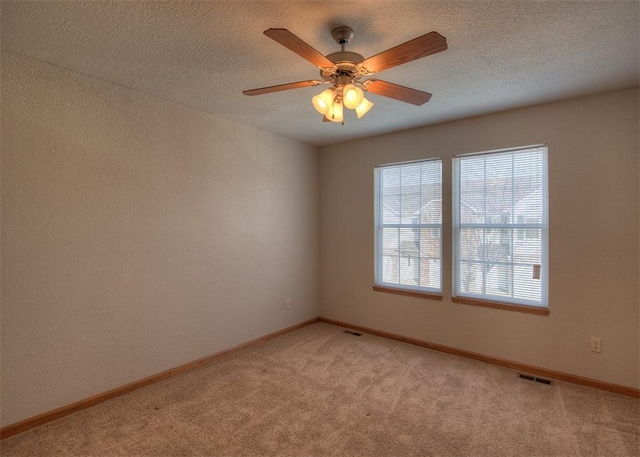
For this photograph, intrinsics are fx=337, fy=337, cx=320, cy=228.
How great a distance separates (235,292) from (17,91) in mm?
2368

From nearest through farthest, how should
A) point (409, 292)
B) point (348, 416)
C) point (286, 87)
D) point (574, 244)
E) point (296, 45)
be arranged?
point (296, 45)
point (286, 87)
point (348, 416)
point (574, 244)
point (409, 292)

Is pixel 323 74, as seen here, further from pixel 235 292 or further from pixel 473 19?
pixel 235 292

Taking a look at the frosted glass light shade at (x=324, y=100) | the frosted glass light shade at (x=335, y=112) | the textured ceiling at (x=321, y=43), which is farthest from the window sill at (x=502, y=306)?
the frosted glass light shade at (x=324, y=100)

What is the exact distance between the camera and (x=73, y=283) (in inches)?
96.4

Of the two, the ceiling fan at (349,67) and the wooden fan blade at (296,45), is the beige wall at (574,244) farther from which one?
the wooden fan blade at (296,45)

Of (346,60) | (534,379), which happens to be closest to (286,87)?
(346,60)

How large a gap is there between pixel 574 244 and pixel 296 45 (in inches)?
113

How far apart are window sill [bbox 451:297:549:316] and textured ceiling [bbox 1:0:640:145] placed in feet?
6.15

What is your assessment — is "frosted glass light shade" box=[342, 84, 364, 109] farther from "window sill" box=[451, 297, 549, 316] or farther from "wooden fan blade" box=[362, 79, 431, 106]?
"window sill" box=[451, 297, 549, 316]

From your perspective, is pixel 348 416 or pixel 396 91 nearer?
pixel 396 91

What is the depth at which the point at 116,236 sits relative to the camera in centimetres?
267

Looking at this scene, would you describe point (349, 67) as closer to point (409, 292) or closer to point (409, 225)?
point (409, 225)

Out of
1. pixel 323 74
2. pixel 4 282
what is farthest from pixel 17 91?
pixel 323 74

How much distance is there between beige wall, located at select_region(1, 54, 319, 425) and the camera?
87.6 inches
